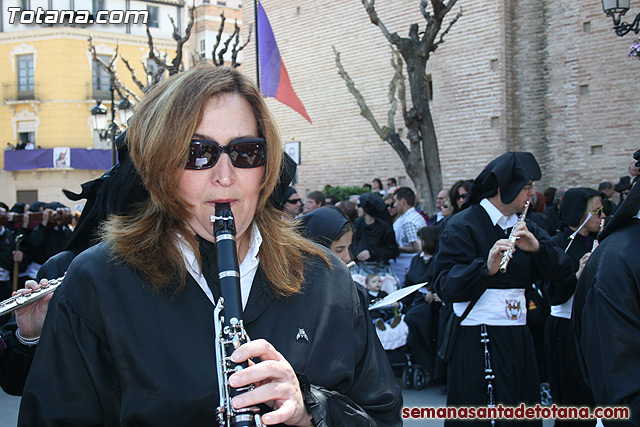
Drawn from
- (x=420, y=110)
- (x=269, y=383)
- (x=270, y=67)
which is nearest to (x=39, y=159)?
(x=270, y=67)

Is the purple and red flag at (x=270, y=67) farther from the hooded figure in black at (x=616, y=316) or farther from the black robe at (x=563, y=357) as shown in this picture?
the hooded figure in black at (x=616, y=316)

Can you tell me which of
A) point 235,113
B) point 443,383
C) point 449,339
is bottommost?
point 443,383

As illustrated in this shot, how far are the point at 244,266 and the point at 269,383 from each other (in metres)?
0.52

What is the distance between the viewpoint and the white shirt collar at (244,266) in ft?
6.50

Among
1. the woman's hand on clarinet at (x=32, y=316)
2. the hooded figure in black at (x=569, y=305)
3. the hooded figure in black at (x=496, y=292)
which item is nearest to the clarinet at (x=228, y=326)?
the woman's hand on clarinet at (x=32, y=316)

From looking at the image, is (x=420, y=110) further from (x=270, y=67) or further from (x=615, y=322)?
(x=615, y=322)

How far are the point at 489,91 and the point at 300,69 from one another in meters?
7.28

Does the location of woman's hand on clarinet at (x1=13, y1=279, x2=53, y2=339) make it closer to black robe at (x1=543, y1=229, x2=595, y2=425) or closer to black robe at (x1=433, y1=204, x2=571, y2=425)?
black robe at (x1=433, y1=204, x2=571, y2=425)

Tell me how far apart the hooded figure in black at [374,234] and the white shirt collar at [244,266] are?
630 centimetres

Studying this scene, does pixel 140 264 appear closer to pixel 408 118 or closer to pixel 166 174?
pixel 166 174

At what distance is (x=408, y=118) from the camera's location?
45.2 ft

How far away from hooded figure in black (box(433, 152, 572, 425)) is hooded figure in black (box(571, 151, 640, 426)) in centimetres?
135

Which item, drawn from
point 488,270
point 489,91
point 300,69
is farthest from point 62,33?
point 488,270

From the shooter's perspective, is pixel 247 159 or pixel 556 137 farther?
pixel 556 137
